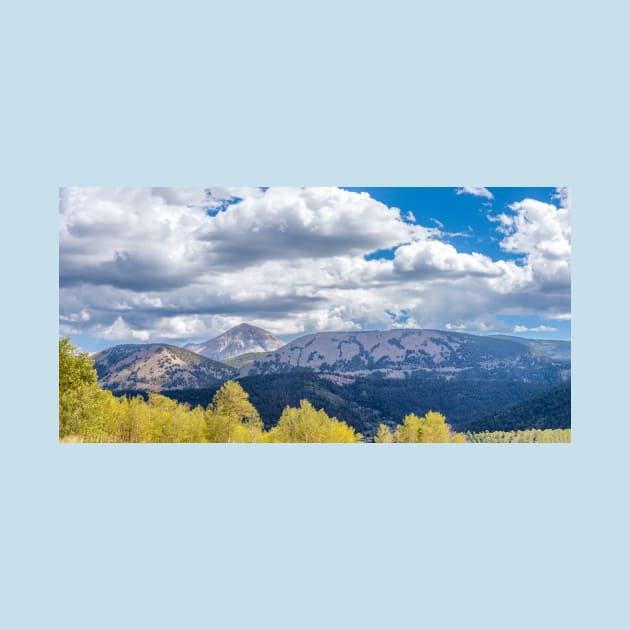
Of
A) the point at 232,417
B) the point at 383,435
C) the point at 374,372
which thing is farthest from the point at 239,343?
the point at 383,435

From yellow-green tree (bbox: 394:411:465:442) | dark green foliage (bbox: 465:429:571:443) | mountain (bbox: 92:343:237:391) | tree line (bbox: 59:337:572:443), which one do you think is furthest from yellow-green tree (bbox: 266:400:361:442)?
dark green foliage (bbox: 465:429:571:443)

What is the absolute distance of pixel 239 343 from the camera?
90.5 ft

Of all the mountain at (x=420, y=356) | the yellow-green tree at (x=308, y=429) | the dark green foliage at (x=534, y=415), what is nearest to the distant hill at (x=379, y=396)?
the dark green foliage at (x=534, y=415)

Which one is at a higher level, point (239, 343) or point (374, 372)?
point (239, 343)

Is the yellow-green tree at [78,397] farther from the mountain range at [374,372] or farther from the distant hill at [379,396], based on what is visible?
the distant hill at [379,396]

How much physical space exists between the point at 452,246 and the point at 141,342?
14.1 m

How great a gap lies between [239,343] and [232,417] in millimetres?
3505

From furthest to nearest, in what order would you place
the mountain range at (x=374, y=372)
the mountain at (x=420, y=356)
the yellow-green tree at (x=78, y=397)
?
the mountain at (x=420, y=356) → the mountain range at (x=374, y=372) → the yellow-green tree at (x=78, y=397)

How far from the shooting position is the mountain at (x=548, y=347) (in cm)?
2406

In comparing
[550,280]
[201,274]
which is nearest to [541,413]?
[550,280]

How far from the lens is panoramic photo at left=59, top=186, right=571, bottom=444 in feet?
78.5

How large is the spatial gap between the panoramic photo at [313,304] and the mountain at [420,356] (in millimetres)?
101

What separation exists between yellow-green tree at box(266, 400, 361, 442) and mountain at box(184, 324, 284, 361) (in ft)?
10.9

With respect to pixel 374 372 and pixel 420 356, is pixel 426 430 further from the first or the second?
pixel 374 372
